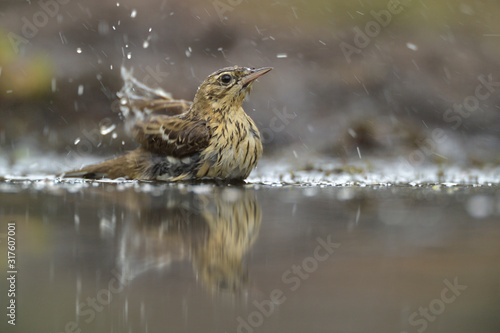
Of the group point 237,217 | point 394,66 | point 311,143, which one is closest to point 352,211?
point 237,217

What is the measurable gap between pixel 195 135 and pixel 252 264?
3.60 metres

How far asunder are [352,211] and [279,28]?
669 cm

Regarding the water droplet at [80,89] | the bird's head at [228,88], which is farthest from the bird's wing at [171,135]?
the water droplet at [80,89]

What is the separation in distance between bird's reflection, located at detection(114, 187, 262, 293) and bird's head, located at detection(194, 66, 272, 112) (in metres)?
1.41

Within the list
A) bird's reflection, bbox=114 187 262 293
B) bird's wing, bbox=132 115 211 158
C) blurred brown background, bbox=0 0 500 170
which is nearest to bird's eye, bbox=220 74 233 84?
bird's wing, bbox=132 115 211 158

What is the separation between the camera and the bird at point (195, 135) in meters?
7.06

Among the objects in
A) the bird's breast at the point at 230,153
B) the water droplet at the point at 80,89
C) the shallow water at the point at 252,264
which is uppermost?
the water droplet at the point at 80,89

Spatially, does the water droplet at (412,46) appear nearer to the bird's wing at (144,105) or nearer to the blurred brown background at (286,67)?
the blurred brown background at (286,67)

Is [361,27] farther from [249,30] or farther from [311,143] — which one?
[311,143]

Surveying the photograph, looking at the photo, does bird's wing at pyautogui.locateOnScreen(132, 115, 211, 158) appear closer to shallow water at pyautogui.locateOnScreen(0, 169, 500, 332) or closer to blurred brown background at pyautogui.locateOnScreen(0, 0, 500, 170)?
shallow water at pyautogui.locateOnScreen(0, 169, 500, 332)

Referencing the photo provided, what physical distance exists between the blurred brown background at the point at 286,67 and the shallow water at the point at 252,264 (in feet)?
12.6

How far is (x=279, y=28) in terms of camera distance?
11711mm

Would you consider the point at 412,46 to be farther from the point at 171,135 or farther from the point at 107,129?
the point at 171,135

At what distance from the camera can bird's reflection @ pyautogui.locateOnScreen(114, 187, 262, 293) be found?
11.7ft
